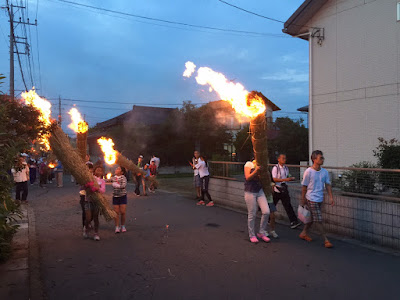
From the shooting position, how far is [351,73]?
12383 mm

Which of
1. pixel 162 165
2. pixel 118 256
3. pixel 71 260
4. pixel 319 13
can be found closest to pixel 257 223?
pixel 118 256

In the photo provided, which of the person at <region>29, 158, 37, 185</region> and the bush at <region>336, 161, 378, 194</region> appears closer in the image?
the bush at <region>336, 161, 378, 194</region>

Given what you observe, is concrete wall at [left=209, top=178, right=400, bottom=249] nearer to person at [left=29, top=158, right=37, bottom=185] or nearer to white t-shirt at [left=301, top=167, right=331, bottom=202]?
white t-shirt at [left=301, top=167, right=331, bottom=202]

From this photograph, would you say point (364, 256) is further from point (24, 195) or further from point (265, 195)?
point (24, 195)

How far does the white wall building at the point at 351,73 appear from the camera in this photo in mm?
11242

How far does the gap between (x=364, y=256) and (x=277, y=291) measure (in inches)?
86.6

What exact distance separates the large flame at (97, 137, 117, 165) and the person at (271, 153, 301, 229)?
5190 millimetres

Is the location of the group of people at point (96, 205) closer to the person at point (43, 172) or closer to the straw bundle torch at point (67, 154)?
the straw bundle torch at point (67, 154)

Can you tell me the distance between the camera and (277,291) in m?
3.94

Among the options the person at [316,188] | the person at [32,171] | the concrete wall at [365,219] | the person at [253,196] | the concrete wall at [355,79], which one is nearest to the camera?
the concrete wall at [365,219]

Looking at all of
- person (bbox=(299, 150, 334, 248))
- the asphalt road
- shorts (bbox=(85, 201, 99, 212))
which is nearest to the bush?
person (bbox=(299, 150, 334, 248))

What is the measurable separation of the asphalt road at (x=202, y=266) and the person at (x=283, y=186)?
0.35m

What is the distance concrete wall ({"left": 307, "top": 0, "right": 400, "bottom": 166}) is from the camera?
11.2 m

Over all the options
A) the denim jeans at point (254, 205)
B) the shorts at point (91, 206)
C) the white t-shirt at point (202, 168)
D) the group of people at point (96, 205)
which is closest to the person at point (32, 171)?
the white t-shirt at point (202, 168)
